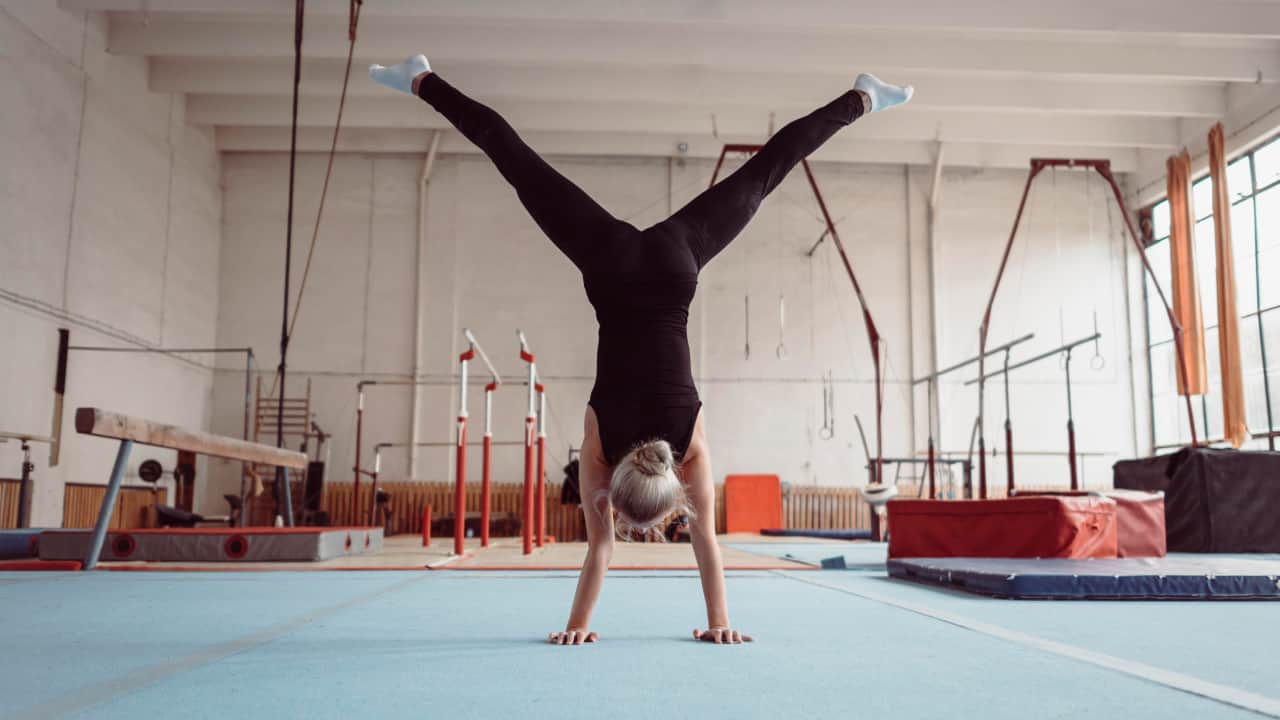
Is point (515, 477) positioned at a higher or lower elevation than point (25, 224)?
lower

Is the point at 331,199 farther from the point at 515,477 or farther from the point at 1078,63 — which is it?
the point at 1078,63

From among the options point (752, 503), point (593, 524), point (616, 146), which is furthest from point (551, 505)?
point (593, 524)

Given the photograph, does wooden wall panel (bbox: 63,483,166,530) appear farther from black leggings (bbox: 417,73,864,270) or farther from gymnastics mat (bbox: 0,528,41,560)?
black leggings (bbox: 417,73,864,270)

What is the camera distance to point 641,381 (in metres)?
2.41

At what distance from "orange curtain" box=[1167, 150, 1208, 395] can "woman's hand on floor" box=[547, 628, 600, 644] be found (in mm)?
11760

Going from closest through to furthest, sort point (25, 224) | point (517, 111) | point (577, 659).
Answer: point (577, 659) < point (25, 224) < point (517, 111)

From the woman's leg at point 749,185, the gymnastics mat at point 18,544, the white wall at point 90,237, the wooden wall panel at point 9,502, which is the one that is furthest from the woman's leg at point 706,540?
the white wall at point 90,237

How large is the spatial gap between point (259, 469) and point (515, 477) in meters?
3.68

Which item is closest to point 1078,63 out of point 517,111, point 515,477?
point 517,111

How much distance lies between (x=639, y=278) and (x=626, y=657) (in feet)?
3.24

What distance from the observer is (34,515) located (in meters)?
9.14

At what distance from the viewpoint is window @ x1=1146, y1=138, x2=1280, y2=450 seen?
11.0m

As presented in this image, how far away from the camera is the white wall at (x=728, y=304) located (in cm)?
1355

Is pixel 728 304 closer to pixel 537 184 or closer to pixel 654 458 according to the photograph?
pixel 537 184
